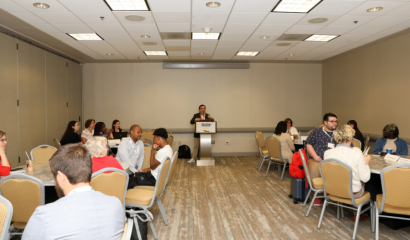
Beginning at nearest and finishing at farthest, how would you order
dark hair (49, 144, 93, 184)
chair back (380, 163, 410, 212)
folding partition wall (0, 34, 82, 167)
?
dark hair (49, 144, 93, 184), chair back (380, 163, 410, 212), folding partition wall (0, 34, 82, 167)

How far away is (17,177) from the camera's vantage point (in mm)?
2439

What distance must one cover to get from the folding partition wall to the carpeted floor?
3.57 meters

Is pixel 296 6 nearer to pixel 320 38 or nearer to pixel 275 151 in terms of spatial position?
pixel 320 38

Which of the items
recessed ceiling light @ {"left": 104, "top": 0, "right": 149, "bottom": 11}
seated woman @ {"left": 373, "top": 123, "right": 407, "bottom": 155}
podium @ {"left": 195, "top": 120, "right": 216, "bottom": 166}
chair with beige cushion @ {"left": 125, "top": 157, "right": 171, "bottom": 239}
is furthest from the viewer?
podium @ {"left": 195, "top": 120, "right": 216, "bottom": 166}

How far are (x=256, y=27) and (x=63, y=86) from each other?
5989 mm

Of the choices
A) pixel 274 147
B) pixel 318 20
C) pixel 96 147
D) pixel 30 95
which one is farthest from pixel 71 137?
pixel 318 20

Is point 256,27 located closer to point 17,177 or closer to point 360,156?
point 360,156

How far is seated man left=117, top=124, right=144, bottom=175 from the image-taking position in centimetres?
413

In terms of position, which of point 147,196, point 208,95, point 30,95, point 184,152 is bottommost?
point 184,152

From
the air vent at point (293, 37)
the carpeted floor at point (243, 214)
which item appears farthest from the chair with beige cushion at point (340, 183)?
the air vent at point (293, 37)

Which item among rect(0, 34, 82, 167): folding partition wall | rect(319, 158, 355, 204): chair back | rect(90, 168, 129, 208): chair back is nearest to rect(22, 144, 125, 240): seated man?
rect(90, 168, 129, 208): chair back

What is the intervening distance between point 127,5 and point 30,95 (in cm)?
399

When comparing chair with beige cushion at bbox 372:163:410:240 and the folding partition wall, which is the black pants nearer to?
chair with beige cushion at bbox 372:163:410:240

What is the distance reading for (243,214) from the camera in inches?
159
